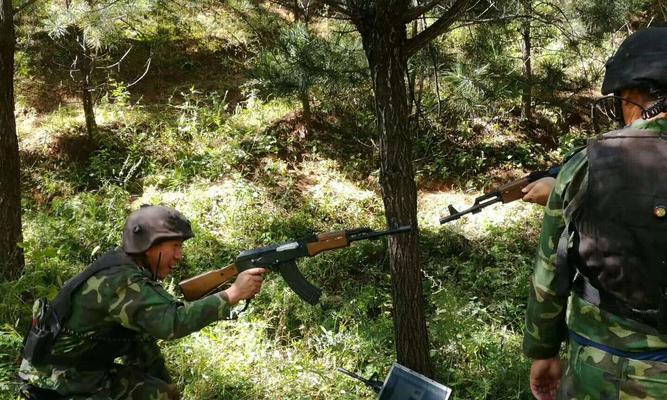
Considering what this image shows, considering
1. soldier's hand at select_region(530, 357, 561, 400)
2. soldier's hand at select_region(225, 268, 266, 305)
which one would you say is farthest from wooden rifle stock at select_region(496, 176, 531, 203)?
soldier's hand at select_region(225, 268, 266, 305)

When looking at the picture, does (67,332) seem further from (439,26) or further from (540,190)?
(439,26)

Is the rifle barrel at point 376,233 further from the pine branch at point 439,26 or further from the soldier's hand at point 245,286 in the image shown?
the pine branch at point 439,26

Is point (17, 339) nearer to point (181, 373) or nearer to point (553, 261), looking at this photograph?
A: point (181, 373)

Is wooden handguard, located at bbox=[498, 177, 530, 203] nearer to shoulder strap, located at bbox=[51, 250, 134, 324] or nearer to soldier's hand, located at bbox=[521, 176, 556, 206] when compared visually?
soldier's hand, located at bbox=[521, 176, 556, 206]

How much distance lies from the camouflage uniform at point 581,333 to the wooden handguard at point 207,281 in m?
1.86

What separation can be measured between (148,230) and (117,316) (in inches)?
19.4

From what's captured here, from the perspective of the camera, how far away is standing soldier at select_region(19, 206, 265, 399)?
9.18 feet

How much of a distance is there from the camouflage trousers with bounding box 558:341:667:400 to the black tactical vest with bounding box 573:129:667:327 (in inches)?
6.7

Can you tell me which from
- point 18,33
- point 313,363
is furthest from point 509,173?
point 18,33

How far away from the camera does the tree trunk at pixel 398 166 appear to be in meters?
3.28

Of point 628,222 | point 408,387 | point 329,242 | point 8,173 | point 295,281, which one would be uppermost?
point 8,173

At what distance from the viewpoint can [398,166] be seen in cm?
349

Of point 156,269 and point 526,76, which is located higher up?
point 526,76

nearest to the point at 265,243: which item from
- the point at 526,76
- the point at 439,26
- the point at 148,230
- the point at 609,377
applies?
the point at 148,230
